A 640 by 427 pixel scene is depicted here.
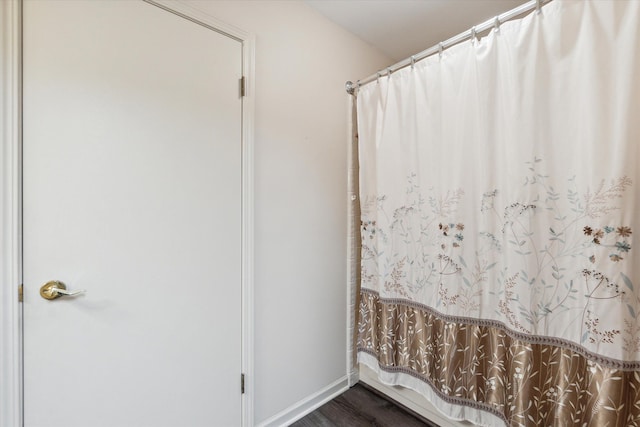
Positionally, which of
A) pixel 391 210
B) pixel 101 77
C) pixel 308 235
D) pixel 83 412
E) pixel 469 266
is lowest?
pixel 83 412

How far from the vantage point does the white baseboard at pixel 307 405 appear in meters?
1.57

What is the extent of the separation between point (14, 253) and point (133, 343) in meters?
0.52

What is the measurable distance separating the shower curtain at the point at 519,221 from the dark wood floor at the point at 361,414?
252 millimetres

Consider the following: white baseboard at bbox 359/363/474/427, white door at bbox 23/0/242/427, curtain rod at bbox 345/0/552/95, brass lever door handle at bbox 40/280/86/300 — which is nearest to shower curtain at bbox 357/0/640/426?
curtain rod at bbox 345/0/552/95

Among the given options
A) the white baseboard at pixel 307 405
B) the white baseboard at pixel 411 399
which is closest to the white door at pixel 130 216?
the white baseboard at pixel 307 405

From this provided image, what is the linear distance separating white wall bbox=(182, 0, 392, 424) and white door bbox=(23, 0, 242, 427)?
0.16 metres

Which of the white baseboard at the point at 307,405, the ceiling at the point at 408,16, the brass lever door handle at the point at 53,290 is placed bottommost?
the white baseboard at the point at 307,405

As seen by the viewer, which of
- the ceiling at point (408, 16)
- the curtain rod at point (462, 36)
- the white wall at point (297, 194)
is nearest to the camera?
the curtain rod at point (462, 36)

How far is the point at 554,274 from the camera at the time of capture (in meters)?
1.06

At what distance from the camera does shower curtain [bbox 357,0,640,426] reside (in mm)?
920

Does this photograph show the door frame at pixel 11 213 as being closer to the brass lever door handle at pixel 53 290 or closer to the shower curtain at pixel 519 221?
the brass lever door handle at pixel 53 290

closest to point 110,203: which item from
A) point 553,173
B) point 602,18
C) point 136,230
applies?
point 136,230

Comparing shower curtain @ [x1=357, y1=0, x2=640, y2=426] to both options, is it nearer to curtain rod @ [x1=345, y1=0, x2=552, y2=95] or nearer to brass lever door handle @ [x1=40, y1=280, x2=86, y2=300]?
curtain rod @ [x1=345, y1=0, x2=552, y2=95]

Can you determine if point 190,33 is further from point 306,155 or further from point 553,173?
point 553,173
